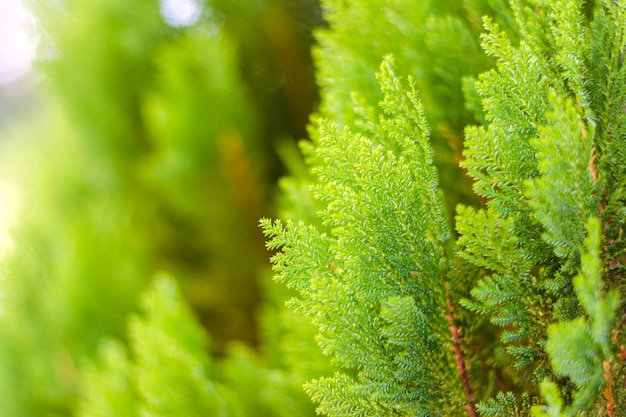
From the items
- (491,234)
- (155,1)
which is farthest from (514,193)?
(155,1)

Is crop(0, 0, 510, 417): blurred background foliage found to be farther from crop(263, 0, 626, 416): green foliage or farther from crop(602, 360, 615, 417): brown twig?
crop(602, 360, 615, 417): brown twig

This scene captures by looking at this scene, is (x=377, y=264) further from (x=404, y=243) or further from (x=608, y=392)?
(x=608, y=392)

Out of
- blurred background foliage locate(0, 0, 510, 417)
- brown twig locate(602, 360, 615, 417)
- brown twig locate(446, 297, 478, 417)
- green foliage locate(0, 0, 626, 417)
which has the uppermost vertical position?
blurred background foliage locate(0, 0, 510, 417)

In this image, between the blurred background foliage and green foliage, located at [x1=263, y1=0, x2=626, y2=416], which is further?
the blurred background foliage

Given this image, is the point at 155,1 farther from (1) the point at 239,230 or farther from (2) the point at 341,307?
(2) the point at 341,307

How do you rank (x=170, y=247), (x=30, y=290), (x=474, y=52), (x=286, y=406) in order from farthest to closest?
(x=170, y=247)
(x=30, y=290)
(x=286, y=406)
(x=474, y=52)

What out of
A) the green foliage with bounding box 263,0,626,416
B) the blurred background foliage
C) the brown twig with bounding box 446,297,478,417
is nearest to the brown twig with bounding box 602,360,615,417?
the green foliage with bounding box 263,0,626,416

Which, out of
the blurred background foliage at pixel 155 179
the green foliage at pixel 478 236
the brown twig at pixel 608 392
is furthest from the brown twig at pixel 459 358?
the blurred background foliage at pixel 155 179

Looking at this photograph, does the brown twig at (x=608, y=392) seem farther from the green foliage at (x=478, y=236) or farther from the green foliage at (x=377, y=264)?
the green foliage at (x=377, y=264)

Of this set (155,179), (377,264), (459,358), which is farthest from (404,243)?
(155,179)
